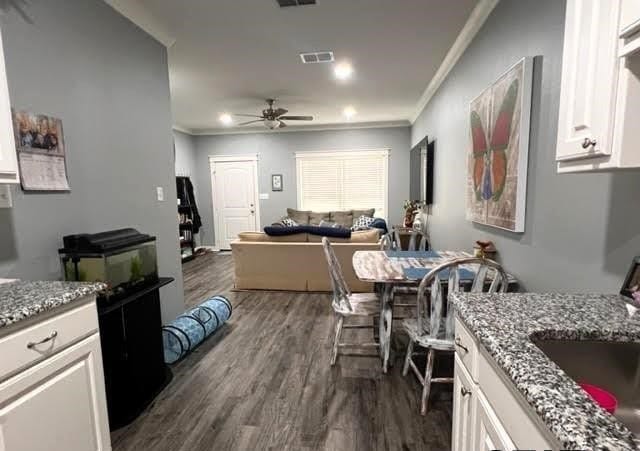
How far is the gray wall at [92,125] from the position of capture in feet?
5.38

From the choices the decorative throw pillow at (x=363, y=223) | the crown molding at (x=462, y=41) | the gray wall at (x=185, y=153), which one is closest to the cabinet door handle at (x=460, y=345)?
the crown molding at (x=462, y=41)

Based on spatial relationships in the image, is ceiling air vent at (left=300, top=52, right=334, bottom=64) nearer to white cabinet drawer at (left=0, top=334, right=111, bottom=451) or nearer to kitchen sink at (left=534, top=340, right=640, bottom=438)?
white cabinet drawer at (left=0, top=334, right=111, bottom=451)

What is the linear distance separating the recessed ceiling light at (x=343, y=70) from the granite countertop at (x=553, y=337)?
306 cm

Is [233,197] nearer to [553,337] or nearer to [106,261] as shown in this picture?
[106,261]

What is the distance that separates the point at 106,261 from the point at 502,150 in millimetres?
2454

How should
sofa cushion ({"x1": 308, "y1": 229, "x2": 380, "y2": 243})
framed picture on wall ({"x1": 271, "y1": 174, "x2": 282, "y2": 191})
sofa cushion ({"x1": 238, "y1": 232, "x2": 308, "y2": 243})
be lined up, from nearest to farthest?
sofa cushion ({"x1": 308, "y1": 229, "x2": 380, "y2": 243}) → sofa cushion ({"x1": 238, "y1": 232, "x2": 308, "y2": 243}) → framed picture on wall ({"x1": 271, "y1": 174, "x2": 282, "y2": 191})

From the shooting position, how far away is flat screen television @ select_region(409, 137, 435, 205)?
434 centimetres

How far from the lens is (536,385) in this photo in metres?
0.66

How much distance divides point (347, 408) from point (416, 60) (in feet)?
11.0

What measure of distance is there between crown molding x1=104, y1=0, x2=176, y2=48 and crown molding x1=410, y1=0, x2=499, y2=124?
250cm

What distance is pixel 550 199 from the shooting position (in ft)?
5.41

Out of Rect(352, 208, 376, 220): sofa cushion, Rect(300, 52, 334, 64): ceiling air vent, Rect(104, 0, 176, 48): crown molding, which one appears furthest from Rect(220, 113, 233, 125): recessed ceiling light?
Rect(352, 208, 376, 220): sofa cushion

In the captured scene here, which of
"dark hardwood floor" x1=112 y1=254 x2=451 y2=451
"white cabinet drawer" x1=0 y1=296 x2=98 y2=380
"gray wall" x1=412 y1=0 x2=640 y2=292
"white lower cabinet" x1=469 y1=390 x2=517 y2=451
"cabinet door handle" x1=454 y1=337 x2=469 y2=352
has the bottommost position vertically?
"dark hardwood floor" x1=112 y1=254 x2=451 y2=451

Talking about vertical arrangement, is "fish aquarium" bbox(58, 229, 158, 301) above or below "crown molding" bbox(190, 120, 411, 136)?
below
